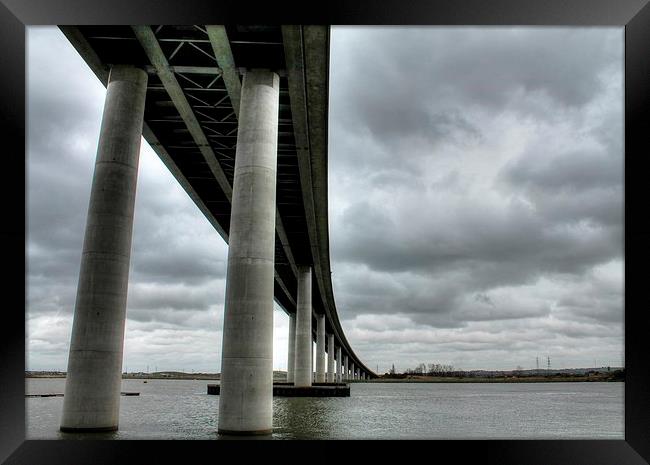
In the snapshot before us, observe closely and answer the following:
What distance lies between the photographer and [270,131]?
21062 mm

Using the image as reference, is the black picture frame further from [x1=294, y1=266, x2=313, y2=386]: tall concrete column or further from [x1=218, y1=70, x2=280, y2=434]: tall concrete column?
[x1=294, y1=266, x2=313, y2=386]: tall concrete column

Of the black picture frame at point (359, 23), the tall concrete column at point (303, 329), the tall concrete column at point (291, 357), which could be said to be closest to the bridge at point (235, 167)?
the black picture frame at point (359, 23)

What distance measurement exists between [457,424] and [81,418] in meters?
19.6

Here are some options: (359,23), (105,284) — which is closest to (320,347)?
(105,284)

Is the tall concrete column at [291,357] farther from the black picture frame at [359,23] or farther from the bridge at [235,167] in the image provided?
the black picture frame at [359,23]

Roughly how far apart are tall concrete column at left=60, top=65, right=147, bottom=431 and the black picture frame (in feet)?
34.9

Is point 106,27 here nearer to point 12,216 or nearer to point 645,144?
point 12,216

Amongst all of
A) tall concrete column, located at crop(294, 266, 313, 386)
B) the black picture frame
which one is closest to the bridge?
the black picture frame

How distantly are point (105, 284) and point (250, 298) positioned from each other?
15.8ft

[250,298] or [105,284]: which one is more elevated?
[105,284]

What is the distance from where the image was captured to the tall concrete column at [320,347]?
8769 centimetres

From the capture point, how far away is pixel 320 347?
8756 cm

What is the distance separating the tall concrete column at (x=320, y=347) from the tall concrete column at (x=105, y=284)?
225 feet

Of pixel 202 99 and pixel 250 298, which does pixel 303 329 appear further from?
pixel 250 298
